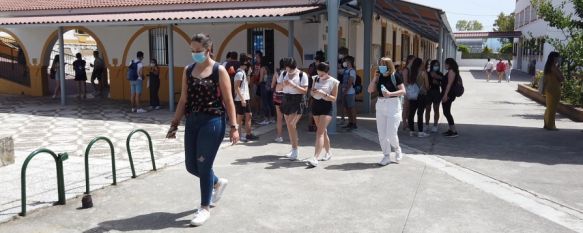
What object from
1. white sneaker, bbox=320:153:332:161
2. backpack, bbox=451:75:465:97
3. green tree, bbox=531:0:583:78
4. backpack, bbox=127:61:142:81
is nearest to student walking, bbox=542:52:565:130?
green tree, bbox=531:0:583:78

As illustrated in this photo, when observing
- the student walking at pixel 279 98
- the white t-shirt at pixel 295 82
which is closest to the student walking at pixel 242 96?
the student walking at pixel 279 98

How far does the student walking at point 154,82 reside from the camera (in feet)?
45.2

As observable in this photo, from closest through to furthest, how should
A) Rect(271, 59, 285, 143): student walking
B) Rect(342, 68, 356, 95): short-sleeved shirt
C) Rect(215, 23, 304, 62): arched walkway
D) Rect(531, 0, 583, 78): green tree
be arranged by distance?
Rect(271, 59, 285, 143): student walking, Rect(342, 68, 356, 95): short-sleeved shirt, Rect(531, 0, 583, 78): green tree, Rect(215, 23, 304, 62): arched walkway

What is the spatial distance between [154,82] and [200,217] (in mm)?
9775

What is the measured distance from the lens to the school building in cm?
1294

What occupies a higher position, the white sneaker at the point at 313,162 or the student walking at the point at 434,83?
the student walking at the point at 434,83

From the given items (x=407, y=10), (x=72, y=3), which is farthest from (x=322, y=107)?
(x=72, y=3)

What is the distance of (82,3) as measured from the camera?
17.2 metres

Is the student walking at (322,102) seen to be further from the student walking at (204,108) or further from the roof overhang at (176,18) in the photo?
the roof overhang at (176,18)

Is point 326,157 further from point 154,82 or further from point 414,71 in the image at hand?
point 154,82

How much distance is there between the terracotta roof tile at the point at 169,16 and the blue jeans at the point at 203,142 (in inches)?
278

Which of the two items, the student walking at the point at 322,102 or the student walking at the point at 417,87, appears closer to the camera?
the student walking at the point at 322,102

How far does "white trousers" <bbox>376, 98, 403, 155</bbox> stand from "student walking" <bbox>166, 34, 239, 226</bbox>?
2905mm

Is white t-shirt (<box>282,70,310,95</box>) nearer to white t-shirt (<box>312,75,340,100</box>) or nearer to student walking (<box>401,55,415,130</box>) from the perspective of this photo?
white t-shirt (<box>312,75,340,100</box>)
